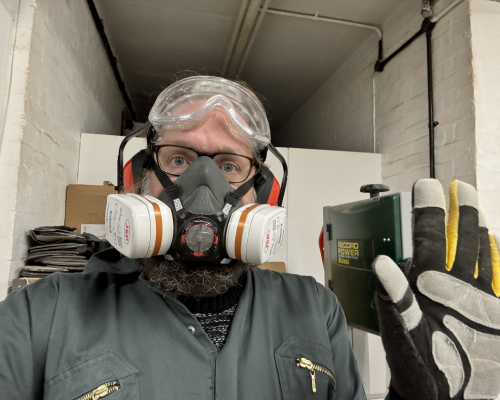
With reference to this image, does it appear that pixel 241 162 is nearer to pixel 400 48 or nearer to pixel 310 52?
pixel 400 48

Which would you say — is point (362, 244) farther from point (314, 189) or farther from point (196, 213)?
point (314, 189)

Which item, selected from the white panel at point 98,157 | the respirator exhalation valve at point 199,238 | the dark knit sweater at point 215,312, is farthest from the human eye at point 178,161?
the white panel at point 98,157

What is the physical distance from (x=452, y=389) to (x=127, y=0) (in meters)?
2.92

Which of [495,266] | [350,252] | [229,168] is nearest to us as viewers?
[495,266]

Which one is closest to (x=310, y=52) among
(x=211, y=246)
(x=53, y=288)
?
(x=211, y=246)

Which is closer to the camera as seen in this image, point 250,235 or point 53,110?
point 250,235

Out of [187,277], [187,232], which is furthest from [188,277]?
[187,232]

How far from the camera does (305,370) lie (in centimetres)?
71

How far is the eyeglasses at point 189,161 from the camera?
0.90 meters

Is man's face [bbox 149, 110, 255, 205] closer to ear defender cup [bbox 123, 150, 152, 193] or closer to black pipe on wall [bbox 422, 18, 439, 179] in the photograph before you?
ear defender cup [bbox 123, 150, 152, 193]

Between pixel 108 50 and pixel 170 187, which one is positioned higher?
pixel 108 50

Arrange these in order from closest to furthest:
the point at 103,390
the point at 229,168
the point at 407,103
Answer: the point at 103,390 → the point at 229,168 → the point at 407,103

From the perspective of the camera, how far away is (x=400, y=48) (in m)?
2.39

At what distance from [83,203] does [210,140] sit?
1457 mm
